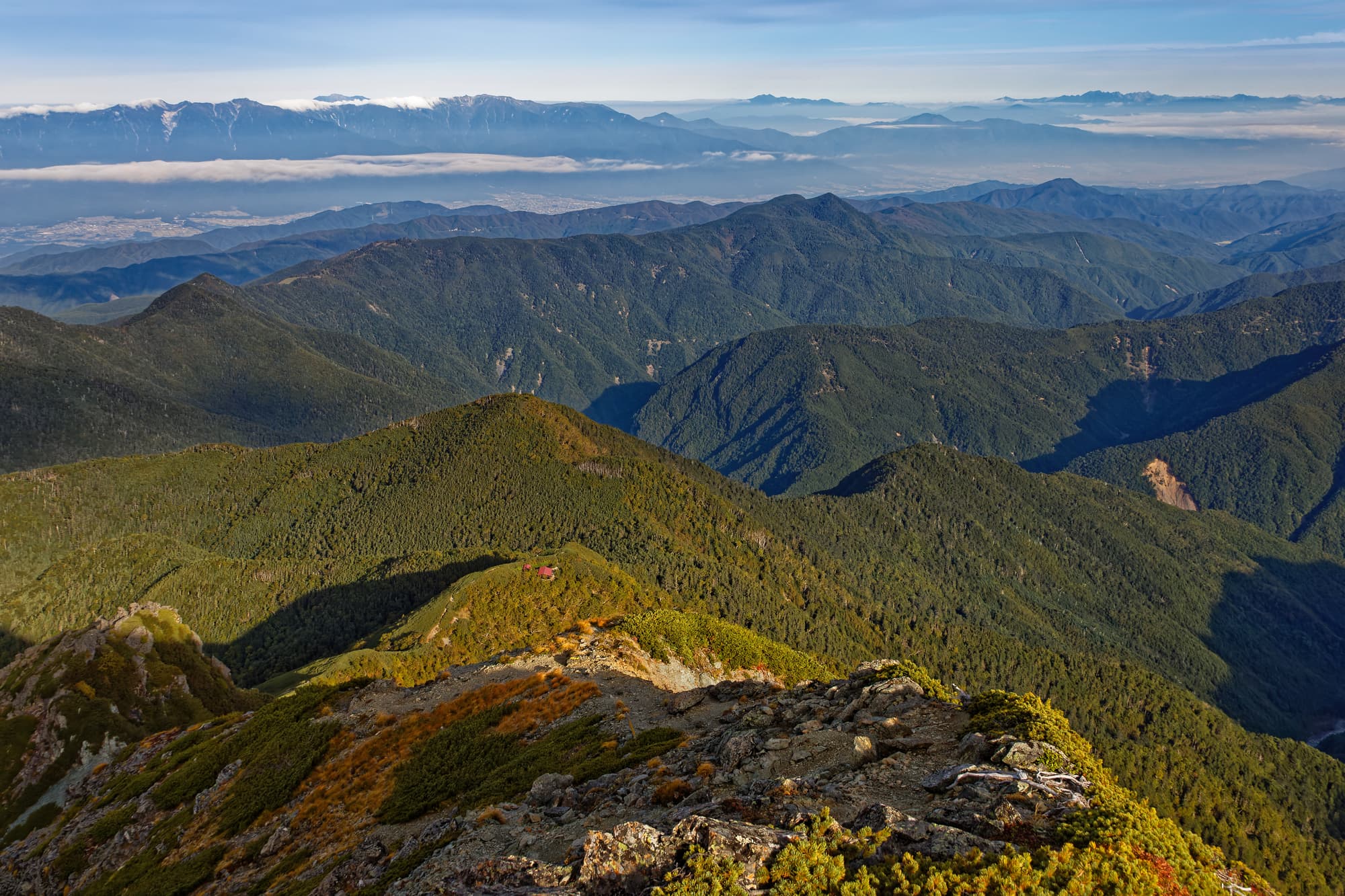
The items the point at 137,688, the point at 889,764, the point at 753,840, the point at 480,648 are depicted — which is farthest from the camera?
the point at 480,648

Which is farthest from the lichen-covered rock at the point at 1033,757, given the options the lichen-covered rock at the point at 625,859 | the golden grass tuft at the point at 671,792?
the lichen-covered rock at the point at 625,859

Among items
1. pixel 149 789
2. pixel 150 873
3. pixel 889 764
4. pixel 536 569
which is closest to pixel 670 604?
pixel 536 569

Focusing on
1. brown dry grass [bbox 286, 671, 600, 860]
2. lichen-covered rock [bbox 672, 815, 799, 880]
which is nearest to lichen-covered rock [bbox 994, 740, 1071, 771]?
lichen-covered rock [bbox 672, 815, 799, 880]

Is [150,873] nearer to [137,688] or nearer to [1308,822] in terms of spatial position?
[137,688]

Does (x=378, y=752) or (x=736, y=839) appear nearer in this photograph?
(x=736, y=839)

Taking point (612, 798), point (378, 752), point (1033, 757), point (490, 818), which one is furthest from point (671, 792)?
point (378, 752)

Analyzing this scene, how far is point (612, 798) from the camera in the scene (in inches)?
1443

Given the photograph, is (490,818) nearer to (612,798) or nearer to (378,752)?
(612,798)

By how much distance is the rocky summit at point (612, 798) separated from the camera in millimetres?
24922

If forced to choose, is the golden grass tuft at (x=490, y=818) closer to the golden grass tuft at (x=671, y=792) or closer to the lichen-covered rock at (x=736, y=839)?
the golden grass tuft at (x=671, y=792)

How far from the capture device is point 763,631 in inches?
7407

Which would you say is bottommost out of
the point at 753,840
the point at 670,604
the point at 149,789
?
the point at 670,604

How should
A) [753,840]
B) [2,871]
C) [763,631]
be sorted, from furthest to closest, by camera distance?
[763,631] → [2,871] → [753,840]

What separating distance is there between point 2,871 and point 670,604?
116 meters
